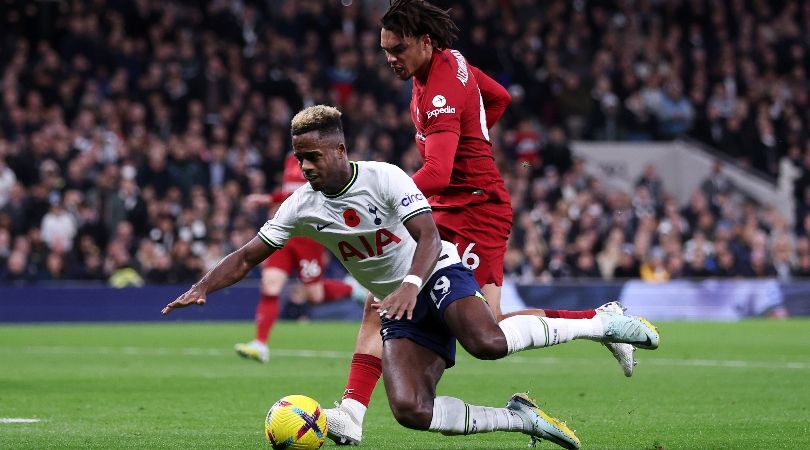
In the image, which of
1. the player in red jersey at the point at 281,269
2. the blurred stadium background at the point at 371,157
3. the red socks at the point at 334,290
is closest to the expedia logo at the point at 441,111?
the blurred stadium background at the point at 371,157

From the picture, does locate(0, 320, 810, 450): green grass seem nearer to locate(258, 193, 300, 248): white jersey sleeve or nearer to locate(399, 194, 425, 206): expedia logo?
locate(258, 193, 300, 248): white jersey sleeve

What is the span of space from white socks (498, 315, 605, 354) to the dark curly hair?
1747 mm

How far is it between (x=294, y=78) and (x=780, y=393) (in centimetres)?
1515

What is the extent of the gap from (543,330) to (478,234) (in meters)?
1.21

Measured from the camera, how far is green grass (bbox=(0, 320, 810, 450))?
788 centimetres

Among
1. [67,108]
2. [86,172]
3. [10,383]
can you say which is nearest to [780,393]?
[10,383]

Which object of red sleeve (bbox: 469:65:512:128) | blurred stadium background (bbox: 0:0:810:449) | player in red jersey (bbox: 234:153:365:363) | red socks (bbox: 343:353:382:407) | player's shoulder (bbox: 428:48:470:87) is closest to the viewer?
red socks (bbox: 343:353:382:407)

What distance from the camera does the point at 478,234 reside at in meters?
8.18

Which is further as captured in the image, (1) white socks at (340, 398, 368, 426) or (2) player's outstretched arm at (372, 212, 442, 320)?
(1) white socks at (340, 398, 368, 426)

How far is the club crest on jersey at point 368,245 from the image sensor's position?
7.04 meters

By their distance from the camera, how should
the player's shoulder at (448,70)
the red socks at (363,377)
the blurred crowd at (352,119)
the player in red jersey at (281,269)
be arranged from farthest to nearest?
the blurred crowd at (352,119)
the player in red jersey at (281,269)
the player's shoulder at (448,70)
the red socks at (363,377)

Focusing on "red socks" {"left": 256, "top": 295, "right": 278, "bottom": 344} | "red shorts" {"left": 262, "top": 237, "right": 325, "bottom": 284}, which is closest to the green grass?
"red socks" {"left": 256, "top": 295, "right": 278, "bottom": 344}

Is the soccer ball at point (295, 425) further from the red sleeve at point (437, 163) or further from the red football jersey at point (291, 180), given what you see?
the red football jersey at point (291, 180)

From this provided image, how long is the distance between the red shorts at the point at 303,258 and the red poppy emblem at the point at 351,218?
7851 millimetres
